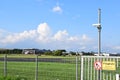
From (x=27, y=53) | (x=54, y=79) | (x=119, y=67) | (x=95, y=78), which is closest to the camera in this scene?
(x=119, y=67)

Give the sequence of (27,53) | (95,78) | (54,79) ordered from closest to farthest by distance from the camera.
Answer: (95,78) < (54,79) < (27,53)

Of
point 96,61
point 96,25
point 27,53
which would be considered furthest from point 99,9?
point 27,53

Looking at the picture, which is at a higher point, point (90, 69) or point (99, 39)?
point (99, 39)

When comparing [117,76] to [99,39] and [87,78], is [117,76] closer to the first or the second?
[87,78]

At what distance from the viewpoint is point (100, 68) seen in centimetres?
1534

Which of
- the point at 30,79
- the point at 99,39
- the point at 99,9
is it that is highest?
the point at 99,9

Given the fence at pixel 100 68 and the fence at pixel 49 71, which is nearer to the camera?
the fence at pixel 100 68

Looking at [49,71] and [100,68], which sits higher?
[100,68]

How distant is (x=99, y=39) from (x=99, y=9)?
4.58 feet

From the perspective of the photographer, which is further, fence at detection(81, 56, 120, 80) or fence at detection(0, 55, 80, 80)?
fence at detection(0, 55, 80, 80)

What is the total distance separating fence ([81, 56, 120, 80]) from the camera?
1491cm

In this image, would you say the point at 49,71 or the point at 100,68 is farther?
the point at 49,71

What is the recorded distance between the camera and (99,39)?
1756 centimetres

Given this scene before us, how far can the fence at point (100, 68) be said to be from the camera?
48.9 ft
